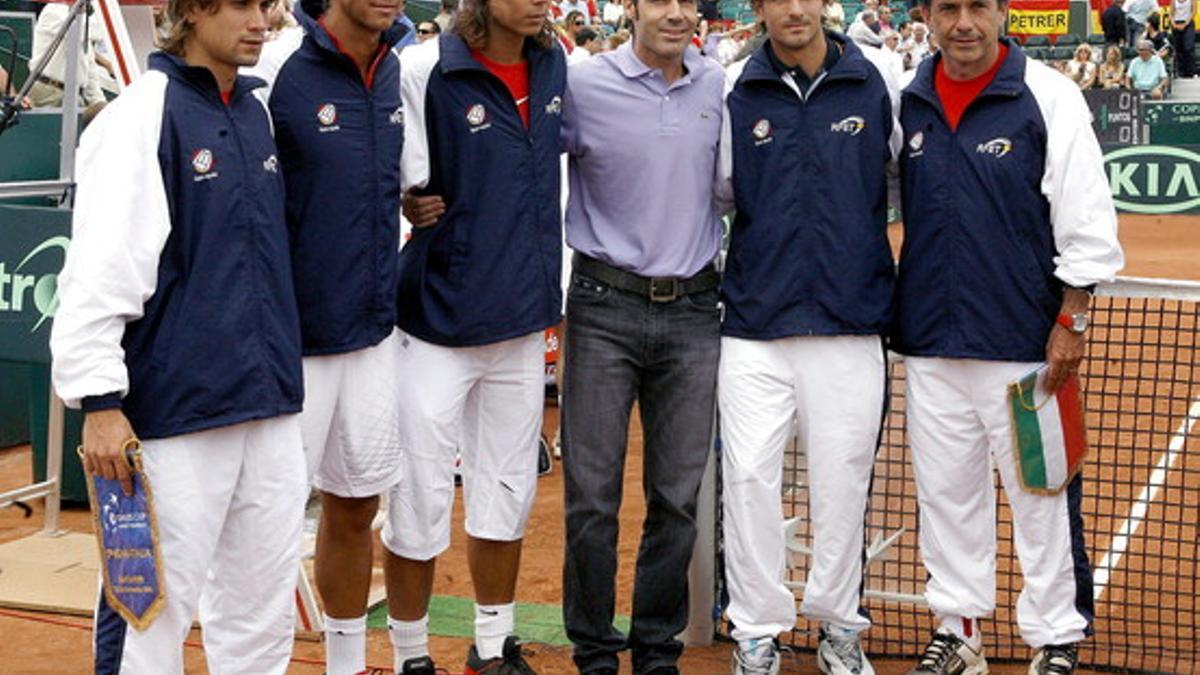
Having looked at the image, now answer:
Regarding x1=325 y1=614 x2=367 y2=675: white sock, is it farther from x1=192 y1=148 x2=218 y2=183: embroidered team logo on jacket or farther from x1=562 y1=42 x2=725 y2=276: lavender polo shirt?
x1=192 y1=148 x2=218 y2=183: embroidered team logo on jacket

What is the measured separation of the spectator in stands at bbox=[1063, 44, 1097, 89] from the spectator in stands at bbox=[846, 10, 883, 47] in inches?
119

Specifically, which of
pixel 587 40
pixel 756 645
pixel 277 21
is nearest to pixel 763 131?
pixel 756 645

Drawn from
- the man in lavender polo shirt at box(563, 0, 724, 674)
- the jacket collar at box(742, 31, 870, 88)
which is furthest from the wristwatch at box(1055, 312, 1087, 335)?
the man in lavender polo shirt at box(563, 0, 724, 674)

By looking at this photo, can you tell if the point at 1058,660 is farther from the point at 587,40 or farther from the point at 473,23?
the point at 587,40

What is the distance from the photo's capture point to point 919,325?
5.91 metres

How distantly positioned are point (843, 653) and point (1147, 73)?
2528 centimetres

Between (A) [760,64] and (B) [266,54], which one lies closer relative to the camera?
(B) [266,54]

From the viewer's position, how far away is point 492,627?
6.21 meters

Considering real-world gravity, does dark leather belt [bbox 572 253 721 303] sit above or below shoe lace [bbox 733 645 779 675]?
above

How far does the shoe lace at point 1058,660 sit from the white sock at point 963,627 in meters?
0.27

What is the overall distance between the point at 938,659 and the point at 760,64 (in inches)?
81.4

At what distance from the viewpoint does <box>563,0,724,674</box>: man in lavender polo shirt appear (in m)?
5.95

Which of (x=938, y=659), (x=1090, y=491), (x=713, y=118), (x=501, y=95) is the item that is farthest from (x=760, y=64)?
(x=1090, y=491)

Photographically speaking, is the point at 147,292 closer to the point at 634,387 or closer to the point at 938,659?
the point at 634,387
